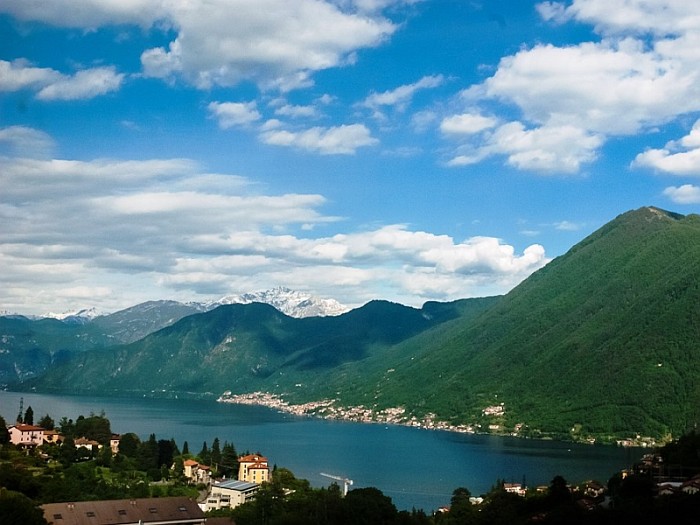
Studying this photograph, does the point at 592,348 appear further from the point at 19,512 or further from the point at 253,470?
the point at 19,512

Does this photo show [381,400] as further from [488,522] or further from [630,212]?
[488,522]

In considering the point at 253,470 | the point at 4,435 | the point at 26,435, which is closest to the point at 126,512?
the point at 4,435

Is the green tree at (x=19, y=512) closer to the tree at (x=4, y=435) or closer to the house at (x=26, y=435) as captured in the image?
the tree at (x=4, y=435)

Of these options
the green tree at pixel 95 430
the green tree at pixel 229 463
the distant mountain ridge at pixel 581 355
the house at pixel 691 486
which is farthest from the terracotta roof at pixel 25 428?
the distant mountain ridge at pixel 581 355

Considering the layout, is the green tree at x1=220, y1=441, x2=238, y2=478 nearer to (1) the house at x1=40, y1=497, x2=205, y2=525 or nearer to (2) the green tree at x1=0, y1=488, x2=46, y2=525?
(1) the house at x1=40, y1=497, x2=205, y2=525

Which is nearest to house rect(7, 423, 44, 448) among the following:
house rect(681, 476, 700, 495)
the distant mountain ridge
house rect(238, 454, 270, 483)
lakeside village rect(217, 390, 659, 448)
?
house rect(238, 454, 270, 483)
